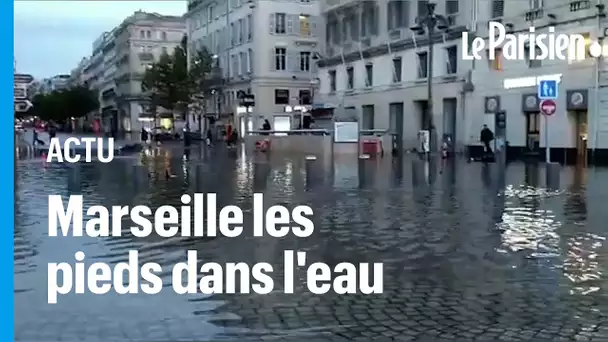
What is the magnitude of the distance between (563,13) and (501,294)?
25.0m

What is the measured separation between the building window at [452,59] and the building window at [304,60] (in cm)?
1425

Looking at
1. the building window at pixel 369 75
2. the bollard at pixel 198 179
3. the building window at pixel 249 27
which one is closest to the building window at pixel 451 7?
the building window at pixel 369 75

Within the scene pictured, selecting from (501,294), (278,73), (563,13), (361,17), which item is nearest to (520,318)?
(501,294)

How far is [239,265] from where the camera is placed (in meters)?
7.46

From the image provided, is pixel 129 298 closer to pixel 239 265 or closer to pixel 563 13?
pixel 239 265

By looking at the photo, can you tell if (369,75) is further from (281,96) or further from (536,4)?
(536,4)

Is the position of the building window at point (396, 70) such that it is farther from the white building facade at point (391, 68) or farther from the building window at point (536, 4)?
the building window at point (536, 4)

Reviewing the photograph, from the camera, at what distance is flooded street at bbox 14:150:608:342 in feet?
17.4

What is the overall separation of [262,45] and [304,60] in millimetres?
5822

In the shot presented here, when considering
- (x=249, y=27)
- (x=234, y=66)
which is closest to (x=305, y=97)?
(x=234, y=66)

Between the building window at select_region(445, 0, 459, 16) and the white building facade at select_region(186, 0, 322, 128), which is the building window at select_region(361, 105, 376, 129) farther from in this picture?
the building window at select_region(445, 0, 459, 16)

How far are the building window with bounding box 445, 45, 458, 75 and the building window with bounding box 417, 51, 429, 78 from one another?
1445 millimetres

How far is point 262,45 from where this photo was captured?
45.1 m

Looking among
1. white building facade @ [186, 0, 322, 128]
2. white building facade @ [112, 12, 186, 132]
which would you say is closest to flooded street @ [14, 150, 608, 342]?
white building facade @ [112, 12, 186, 132]
